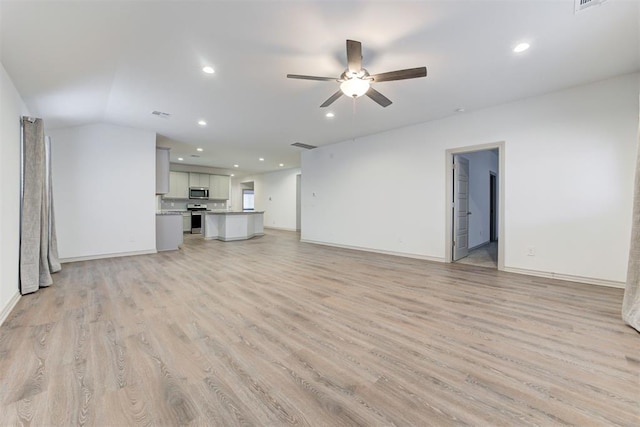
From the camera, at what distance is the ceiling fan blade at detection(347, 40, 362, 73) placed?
233 centimetres

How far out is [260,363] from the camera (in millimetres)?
1768

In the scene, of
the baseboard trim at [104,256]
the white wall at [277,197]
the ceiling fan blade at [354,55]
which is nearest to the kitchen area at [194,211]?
the baseboard trim at [104,256]

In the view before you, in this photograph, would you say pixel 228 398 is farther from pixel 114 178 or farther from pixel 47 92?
pixel 114 178

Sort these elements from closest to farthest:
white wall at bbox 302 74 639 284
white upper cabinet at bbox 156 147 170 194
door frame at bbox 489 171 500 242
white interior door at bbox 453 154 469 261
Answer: white wall at bbox 302 74 639 284
white interior door at bbox 453 154 469 261
white upper cabinet at bbox 156 147 170 194
door frame at bbox 489 171 500 242

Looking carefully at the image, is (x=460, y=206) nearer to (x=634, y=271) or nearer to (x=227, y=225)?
(x=634, y=271)

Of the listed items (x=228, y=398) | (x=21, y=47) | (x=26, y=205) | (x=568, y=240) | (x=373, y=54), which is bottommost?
(x=228, y=398)

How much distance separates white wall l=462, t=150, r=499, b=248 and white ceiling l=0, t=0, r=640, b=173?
2360 millimetres

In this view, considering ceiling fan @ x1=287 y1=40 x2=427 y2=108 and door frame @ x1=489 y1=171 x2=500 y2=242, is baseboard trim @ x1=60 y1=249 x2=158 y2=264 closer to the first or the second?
ceiling fan @ x1=287 y1=40 x2=427 y2=108

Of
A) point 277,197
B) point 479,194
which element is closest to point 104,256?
point 277,197

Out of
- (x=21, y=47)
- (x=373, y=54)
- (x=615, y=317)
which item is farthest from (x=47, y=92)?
(x=615, y=317)

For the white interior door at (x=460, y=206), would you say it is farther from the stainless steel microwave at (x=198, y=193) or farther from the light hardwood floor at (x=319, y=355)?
the stainless steel microwave at (x=198, y=193)

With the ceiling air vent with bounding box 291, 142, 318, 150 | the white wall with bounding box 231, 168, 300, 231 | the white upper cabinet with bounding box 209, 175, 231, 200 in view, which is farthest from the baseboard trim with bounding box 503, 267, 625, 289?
the white upper cabinet with bounding box 209, 175, 231, 200

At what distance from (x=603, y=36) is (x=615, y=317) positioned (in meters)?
2.76

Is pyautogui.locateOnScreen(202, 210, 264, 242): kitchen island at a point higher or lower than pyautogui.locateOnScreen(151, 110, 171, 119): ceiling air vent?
lower
